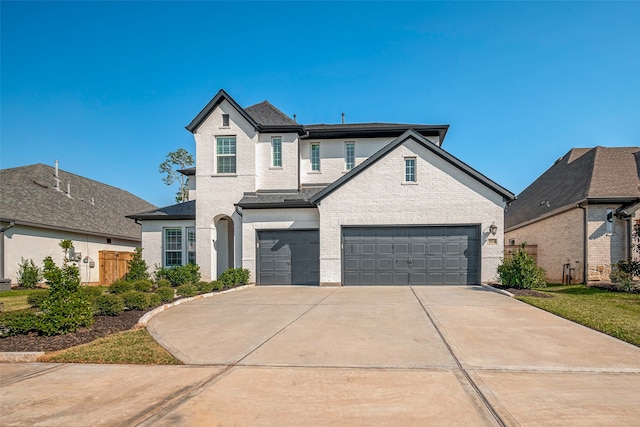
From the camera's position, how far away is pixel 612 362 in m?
5.57

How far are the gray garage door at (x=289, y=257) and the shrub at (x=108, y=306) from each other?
26.5 ft

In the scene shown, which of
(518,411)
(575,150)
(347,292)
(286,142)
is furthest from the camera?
(575,150)

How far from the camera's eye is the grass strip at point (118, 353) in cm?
583

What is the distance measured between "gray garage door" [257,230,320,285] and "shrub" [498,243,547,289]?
749 centimetres

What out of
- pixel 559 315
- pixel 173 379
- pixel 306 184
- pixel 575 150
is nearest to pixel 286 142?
pixel 306 184

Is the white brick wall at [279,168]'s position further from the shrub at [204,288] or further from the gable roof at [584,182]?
the gable roof at [584,182]

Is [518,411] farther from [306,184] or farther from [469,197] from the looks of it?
[306,184]

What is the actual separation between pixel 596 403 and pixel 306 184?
16.2m

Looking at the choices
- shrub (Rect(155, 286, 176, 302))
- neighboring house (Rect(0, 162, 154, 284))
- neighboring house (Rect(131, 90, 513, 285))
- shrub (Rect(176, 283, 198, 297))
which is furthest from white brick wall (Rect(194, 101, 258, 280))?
shrub (Rect(155, 286, 176, 302))

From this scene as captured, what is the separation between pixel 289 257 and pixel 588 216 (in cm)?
1302

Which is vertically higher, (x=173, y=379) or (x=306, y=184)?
(x=306, y=184)

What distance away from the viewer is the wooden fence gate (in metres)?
21.8

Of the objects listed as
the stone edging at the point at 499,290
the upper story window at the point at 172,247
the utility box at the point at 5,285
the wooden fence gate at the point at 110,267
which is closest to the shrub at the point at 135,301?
the upper story window at the point at 172,247

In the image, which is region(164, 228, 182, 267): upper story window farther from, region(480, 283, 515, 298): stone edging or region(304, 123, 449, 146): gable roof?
region(480, 283, 515, 298): stone edging
